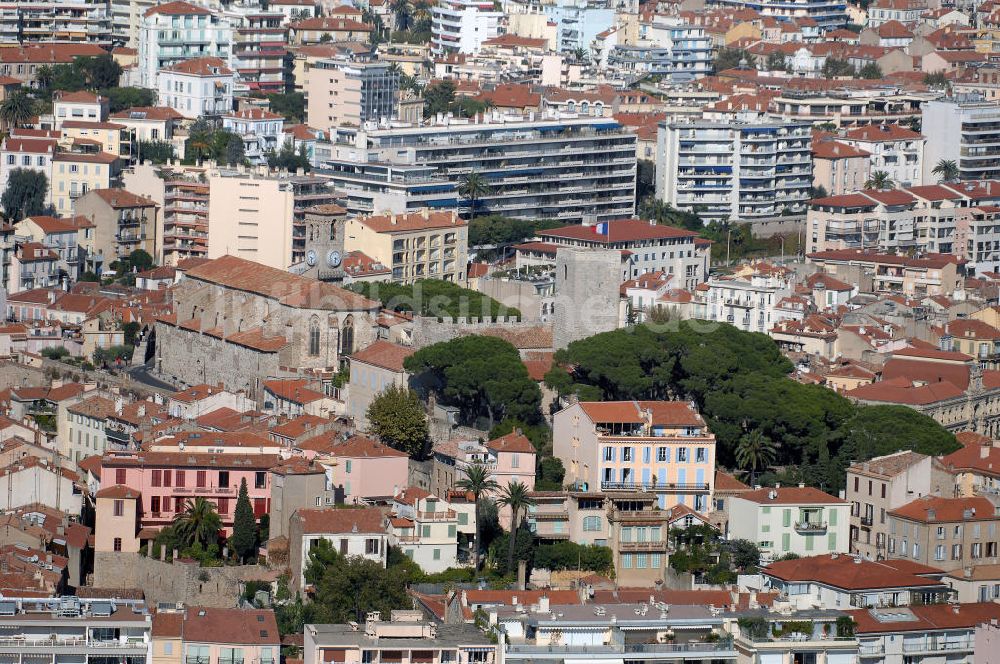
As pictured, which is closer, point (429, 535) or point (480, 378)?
point (429, 535)

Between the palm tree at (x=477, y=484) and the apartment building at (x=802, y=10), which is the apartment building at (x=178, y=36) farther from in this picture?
the palm tree at (x=477, y=484)

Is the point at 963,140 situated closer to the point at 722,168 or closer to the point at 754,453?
the point at 722,168

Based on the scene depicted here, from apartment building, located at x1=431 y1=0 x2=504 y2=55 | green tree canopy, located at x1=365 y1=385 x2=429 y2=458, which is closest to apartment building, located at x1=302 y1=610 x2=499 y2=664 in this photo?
green tree canopy, located at x1=365 y1=385 x2=429 y2=458

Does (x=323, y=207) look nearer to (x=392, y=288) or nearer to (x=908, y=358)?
(x=392, y=288)

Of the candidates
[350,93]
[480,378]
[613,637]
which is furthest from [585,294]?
[350,93]

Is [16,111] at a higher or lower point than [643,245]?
higher

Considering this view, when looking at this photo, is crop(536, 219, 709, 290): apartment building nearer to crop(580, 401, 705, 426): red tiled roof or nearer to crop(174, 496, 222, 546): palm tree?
crop(580, 401, 705, 426): red tiled roof

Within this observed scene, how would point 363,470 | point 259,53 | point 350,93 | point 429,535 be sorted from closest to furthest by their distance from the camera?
point 429,535, point 363,470, point 350,93, point 259,53
